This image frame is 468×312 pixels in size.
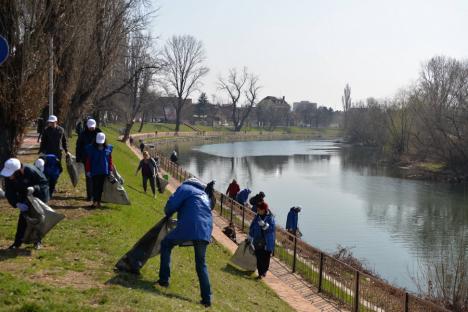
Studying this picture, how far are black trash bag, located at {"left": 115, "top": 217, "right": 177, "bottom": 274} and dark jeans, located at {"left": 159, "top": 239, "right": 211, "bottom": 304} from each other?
39cm

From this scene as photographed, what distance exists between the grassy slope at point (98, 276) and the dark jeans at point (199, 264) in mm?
211

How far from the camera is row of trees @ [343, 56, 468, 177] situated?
158 ft

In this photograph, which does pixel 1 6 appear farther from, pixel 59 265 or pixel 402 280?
pixel 402 280

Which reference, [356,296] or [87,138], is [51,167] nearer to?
[87,138]

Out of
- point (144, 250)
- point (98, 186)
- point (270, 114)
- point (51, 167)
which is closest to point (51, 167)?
point (51, 167)

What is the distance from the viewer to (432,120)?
5038 centimetres

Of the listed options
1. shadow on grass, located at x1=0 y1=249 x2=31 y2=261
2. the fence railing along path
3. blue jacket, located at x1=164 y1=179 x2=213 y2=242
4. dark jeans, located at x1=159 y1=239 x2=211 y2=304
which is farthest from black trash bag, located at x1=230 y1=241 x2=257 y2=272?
shadow on grass, located at x1=0 y1=249 x2=31 y2=261

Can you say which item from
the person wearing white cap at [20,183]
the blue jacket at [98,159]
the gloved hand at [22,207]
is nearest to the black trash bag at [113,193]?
the blue jacket at [98,159]

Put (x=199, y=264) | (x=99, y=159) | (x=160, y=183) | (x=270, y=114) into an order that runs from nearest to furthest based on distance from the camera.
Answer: (x=199, y=264) < (x=99, y=159) < (x=160, y=183) < (x=270, y=114)

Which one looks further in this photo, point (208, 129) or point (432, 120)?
point (208, 129)

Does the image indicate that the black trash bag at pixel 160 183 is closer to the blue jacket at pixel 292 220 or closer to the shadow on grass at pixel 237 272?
the blue jacket at pixel 292 220

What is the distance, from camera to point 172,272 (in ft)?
26.1

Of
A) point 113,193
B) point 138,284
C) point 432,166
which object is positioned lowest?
point 432,166

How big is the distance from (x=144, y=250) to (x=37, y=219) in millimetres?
1570
